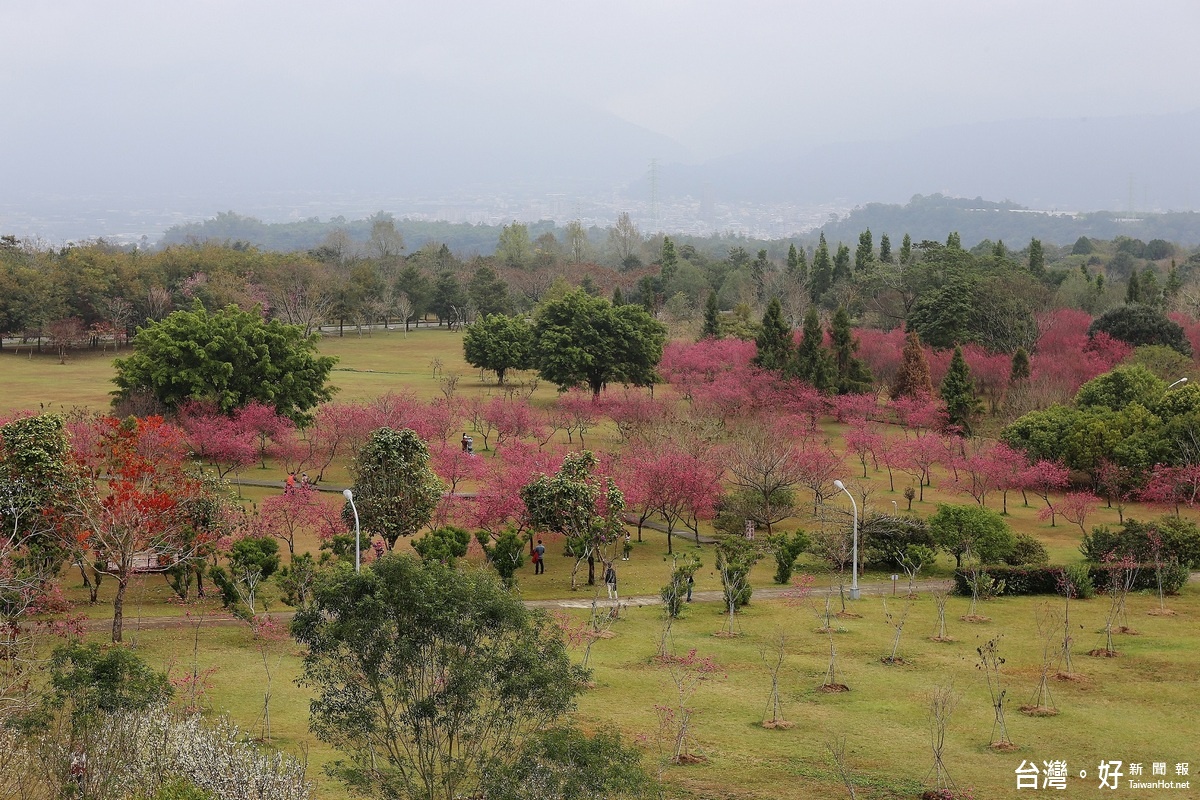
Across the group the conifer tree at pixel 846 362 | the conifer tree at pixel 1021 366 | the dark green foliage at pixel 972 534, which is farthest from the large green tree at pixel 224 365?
the conifer tree at pixel 1021 366

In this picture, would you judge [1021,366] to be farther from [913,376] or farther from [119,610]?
[119,610]

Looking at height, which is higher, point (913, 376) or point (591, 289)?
point (591, 289)

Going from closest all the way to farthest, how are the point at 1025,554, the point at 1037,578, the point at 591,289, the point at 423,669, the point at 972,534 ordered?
the point at 423,669 → the point at 1037,578 → the point at 1025,554 → the point at 972,534 → the point at 591,289

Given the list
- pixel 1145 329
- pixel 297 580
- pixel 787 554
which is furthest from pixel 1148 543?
pixel 1145 329

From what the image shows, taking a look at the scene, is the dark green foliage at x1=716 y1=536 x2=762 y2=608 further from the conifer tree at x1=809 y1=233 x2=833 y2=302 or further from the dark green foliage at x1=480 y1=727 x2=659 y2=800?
the conifer tree at x1=809 y1=233 x2=833 y2=302

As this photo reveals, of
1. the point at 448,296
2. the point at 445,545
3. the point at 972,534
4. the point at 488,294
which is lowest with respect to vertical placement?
the point at 972,534

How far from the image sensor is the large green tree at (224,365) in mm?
44031

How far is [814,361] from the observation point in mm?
57562

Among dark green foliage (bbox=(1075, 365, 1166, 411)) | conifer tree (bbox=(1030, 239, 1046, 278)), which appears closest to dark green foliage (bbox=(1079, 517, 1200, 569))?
dark green foliage (bbox=(1075, 365, 1166, 411))

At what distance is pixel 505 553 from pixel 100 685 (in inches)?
544

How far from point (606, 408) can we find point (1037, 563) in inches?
913

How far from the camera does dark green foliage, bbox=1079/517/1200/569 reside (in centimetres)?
3050

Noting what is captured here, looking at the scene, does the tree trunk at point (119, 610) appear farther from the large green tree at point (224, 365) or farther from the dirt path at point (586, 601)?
the large green tree at point (224, 365)

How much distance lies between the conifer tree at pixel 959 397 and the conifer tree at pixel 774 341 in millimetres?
9313
